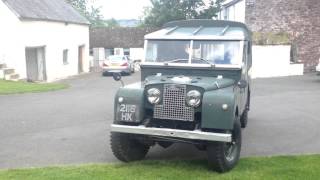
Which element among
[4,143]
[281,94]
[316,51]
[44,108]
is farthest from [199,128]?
[316,51]

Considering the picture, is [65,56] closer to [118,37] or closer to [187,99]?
[118,37]

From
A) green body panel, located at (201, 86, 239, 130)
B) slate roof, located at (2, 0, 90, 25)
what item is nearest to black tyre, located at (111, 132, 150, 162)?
green body panel, located at (201, 86, 239, 130)

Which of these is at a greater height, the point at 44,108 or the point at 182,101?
the point at 182,101

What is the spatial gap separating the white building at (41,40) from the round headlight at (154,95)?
1922 centimetres

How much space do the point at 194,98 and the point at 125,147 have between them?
1.46 meters

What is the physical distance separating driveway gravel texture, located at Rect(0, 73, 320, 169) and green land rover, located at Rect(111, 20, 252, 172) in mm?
952

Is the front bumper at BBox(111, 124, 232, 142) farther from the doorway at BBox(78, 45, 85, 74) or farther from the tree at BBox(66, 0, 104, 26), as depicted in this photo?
the tree at BBox(66, 0, 104, 26)

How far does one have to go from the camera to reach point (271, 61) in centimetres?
3027

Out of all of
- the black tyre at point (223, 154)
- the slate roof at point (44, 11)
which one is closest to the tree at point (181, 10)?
the slate roof at point (44, 11)

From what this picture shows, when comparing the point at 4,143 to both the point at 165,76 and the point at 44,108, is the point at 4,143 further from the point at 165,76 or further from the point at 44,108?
the point at 44,108

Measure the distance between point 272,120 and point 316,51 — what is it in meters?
20.8

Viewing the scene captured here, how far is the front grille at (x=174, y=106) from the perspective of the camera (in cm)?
821

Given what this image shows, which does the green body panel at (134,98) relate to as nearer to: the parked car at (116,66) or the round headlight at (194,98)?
the round headlight at (194,98)

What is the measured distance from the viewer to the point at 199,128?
8188 millimetres
